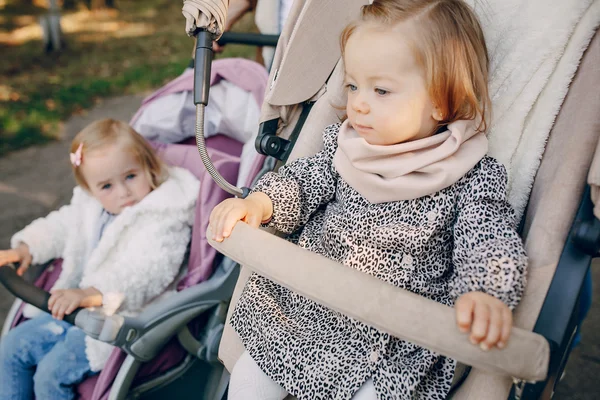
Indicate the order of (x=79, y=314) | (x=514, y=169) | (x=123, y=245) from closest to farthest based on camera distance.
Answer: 1. (x=514, y=169)
2. (x=79, y=314)
3. (x=123, y=245)

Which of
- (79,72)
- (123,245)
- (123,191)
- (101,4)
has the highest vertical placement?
(123,191)

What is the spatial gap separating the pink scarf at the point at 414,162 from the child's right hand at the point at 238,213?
219 millimetres

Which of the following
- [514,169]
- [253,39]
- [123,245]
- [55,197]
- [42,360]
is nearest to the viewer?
[514,169]

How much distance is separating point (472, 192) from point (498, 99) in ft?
1.02

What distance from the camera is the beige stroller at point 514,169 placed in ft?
3.07

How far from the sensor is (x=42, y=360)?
1.77m

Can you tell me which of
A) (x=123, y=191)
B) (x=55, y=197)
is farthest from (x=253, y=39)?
(x=55, y=197)

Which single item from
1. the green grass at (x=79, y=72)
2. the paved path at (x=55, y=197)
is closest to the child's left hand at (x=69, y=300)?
the paved path at (x=55, y=197)

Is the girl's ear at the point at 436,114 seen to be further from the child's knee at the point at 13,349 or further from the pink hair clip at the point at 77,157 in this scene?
the child's knee at the point at 13,349

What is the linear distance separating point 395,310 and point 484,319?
0.15 m

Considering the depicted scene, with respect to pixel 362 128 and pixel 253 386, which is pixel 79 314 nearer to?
pixel 253 386

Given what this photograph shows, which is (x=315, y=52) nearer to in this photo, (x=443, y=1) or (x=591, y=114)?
(x=443, y=1)

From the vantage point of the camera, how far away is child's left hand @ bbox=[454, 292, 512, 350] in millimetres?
919

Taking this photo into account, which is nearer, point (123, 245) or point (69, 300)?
point (69, 300)
